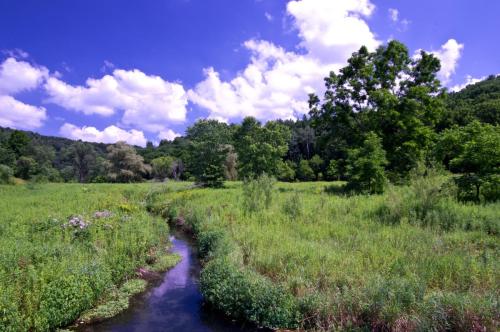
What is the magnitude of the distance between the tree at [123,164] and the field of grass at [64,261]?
47691 mm

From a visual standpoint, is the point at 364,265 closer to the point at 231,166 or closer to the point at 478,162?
the point at 478,162

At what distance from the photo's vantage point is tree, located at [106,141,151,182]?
63.2 meters

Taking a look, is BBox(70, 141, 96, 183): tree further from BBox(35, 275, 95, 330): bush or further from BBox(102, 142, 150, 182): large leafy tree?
BBox(35, 275, 95, 330): bush

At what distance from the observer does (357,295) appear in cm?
729

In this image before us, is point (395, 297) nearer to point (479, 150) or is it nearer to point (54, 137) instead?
point (479, 150)

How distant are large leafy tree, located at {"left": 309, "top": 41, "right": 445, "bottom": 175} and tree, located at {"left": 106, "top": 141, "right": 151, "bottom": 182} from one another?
42.6 metres

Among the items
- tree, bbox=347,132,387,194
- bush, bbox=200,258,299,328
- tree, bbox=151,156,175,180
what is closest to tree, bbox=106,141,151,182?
tree, bbox=151,156,175,180

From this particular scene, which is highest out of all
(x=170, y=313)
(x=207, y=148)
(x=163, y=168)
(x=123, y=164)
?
(x=207, y=148)

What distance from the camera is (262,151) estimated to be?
117 ft

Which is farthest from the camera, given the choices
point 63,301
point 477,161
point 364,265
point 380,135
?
point 380,135

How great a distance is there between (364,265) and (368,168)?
13.9 meters

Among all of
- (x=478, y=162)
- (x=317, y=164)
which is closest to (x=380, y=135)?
(x=478, y=162)

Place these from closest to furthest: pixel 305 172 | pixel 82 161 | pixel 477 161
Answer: pixel 477 161 < pixel 305 172 < pixel 82 161

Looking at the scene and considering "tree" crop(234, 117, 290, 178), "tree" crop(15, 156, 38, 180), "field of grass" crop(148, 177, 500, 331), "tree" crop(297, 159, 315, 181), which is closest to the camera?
"field of grass" crop(148, 177, 500, 331)
